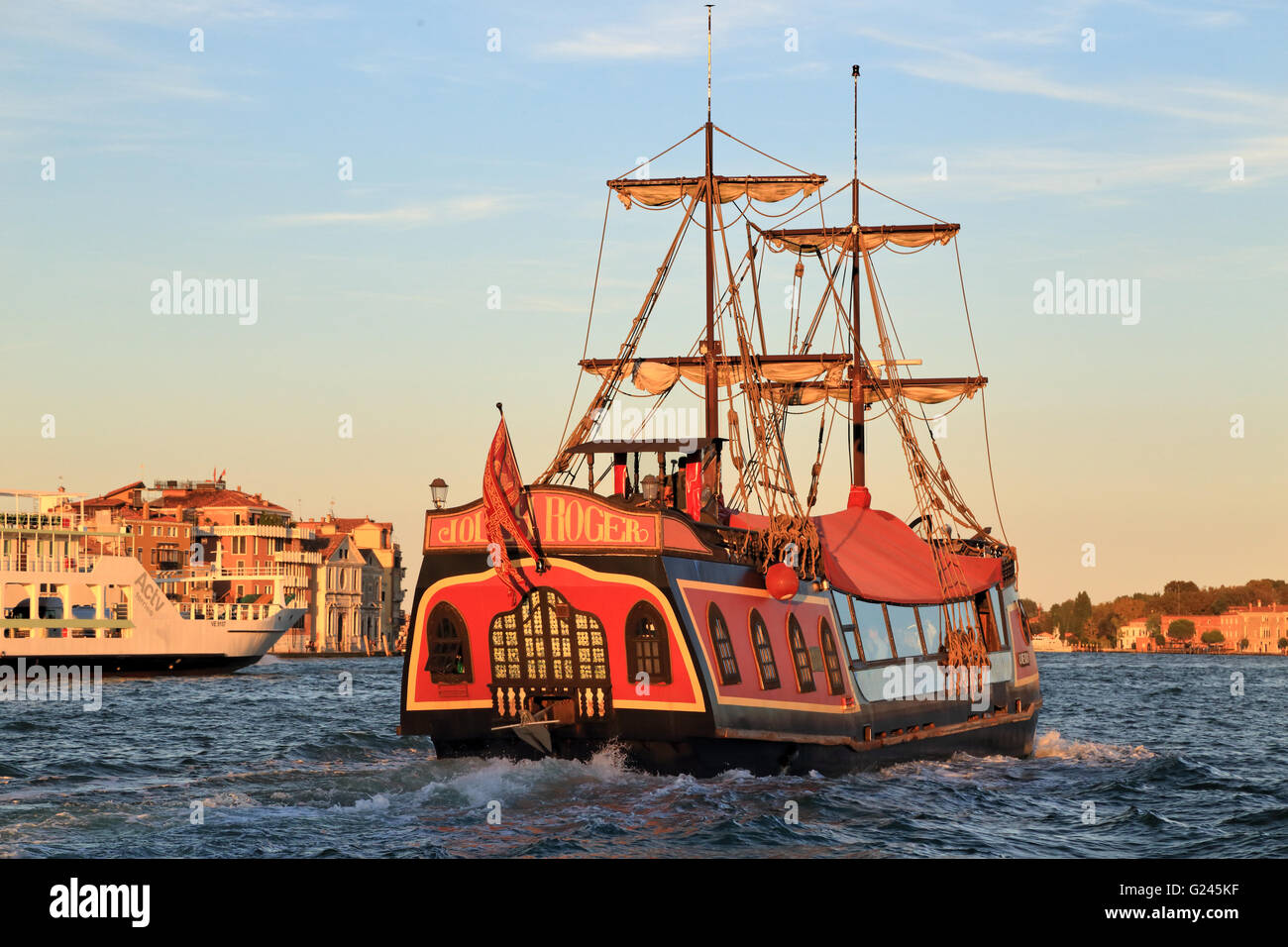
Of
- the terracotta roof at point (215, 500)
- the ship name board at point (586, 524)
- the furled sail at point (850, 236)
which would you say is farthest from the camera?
the terracotta roof at point (215, 500)

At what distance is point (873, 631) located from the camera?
28875mm

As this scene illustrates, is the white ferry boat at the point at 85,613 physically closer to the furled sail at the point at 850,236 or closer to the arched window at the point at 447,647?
the furled sail at the point at 850,236

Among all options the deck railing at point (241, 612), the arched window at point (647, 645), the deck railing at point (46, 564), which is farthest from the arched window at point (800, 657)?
the deck railing at point (241, 612)

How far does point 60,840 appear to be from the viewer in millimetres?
18500

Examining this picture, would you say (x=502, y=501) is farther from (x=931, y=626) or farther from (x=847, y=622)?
(x=931, y=626)

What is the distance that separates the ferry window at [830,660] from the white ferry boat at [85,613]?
2297 inches

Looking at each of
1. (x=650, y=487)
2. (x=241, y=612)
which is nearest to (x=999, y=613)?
(x=650, y=487)

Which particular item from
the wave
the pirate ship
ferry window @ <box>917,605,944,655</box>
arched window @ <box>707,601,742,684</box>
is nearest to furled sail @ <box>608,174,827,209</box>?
the pirate ship

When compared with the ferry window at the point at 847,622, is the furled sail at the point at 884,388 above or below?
above

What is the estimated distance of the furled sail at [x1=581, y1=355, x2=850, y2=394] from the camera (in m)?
34.7

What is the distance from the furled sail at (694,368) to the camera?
114 feet
